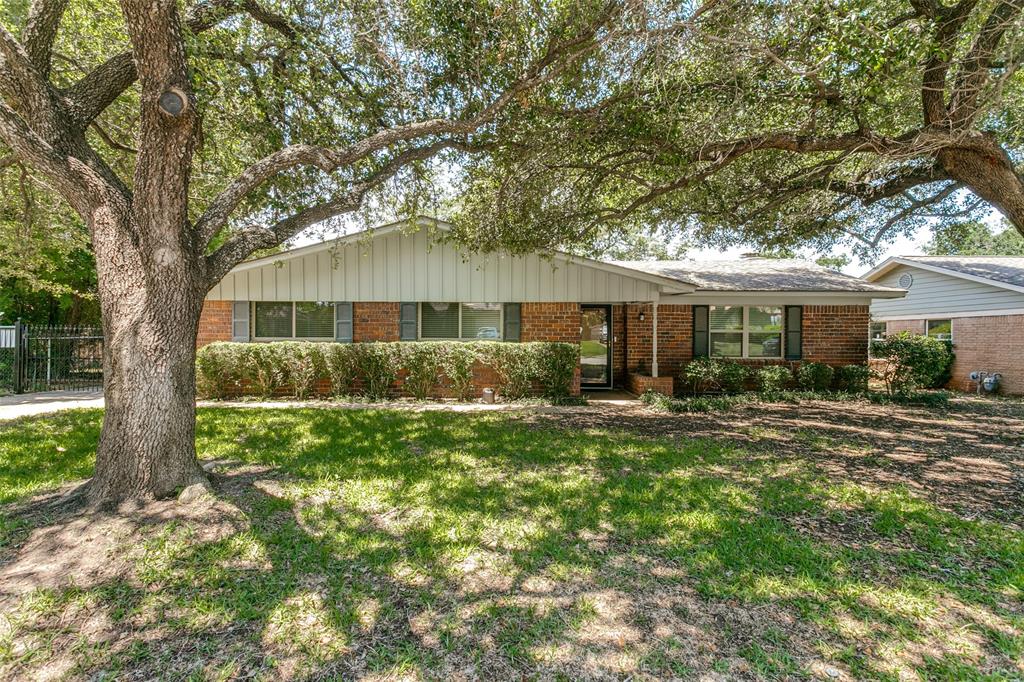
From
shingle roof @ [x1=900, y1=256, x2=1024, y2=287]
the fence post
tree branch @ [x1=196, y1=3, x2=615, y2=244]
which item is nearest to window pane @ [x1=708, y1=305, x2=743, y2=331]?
shingle roof @ [x1=900, y1=256, x2=1024, y2=287]

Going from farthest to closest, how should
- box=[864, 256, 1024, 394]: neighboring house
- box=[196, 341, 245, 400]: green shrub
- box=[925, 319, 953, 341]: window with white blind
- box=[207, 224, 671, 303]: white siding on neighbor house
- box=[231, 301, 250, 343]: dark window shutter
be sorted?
box=[925, 319, 953, 341]: window with white blind → box=[864, 256, 1024, 394]: neighboring house → box=[231, 301, 250, 343]: dark window shutter → box=[207, 224, 671, 303]: white siding on neighbor house → box=[196, 341, 245, 400]: green shrub

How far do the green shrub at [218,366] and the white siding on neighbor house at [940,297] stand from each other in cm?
1934

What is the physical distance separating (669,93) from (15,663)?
24.9 feet

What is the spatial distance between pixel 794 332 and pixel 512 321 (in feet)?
24.0

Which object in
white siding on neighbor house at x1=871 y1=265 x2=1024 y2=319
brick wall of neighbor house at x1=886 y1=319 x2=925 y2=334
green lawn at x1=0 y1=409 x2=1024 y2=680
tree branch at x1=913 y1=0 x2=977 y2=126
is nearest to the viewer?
green lawn at x1=0 y1=409 x2=1024 y2=680

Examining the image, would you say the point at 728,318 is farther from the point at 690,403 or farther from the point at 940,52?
the point at 940,52

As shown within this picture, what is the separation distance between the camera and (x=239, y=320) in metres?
11.2

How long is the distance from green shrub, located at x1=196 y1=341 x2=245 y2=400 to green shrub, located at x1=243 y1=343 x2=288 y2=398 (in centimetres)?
15

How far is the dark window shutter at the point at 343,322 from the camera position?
11.3 m

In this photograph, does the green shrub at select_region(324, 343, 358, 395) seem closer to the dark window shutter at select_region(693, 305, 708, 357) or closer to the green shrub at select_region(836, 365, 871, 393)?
the dark window shutter at select_region(693, 305, 708, 357)

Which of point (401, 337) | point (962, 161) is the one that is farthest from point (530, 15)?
point (401, 337)

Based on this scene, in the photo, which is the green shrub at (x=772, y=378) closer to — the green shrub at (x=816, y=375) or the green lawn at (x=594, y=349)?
the green shrub at (x=816, y=375)

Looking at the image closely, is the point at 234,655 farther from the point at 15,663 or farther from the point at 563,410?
the point at 563,410

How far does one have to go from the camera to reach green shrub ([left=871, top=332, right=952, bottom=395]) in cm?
1287
